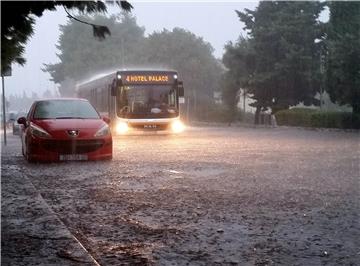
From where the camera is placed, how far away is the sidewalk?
4941mm

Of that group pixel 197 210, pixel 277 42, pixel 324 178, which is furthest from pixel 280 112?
pixel 197 210

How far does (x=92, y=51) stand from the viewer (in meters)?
89.3

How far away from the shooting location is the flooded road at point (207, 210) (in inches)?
209

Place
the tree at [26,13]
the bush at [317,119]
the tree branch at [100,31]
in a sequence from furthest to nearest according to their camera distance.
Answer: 1. the bush at [317,119]
2. the tree branch at [100,31]
3. the tree at [26,13]

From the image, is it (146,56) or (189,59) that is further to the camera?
(146,56)

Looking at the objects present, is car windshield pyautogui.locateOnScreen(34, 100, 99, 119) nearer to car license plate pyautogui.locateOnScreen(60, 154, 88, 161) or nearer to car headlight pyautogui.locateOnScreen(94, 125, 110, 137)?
car headlight pyautogui.locateOnScreen(94, 125, 110, 137)

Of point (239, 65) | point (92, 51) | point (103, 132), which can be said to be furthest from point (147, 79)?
point (92, 51)

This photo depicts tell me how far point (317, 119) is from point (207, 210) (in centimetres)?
2871

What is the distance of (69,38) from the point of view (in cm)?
9481

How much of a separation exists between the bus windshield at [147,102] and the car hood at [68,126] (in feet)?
A: 38.0

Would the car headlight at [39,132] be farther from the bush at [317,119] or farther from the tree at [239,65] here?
the tree at [239,65]

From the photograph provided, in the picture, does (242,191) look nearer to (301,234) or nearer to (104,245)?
(301,234)

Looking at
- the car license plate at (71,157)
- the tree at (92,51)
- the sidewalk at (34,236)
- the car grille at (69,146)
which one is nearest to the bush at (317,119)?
the car grille at (69,146)

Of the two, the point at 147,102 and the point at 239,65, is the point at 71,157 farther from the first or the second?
the point at 239,65
